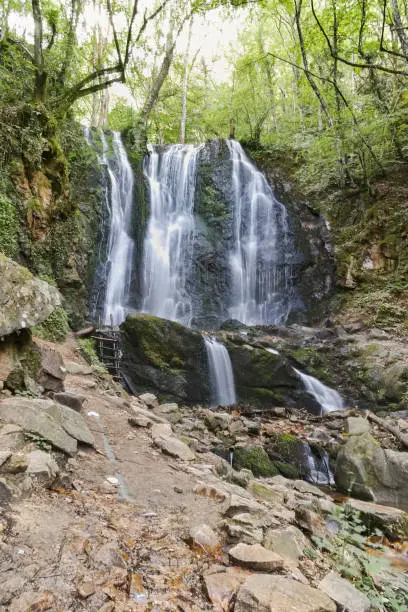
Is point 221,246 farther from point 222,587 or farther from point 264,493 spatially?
point 222,587

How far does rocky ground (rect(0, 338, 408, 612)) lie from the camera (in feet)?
5.35

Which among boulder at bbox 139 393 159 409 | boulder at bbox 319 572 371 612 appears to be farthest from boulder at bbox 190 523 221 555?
boulder at bbox 139 393 159 409

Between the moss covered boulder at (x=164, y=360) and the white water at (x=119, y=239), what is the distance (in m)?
3.07

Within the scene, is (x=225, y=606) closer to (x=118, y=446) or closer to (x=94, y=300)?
(x=118, y=446)

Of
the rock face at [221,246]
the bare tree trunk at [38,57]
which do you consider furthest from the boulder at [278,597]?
the rock face at [221,246]

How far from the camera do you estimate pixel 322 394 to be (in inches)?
386

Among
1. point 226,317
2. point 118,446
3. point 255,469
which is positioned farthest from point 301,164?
point 118,446

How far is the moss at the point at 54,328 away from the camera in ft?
24.0

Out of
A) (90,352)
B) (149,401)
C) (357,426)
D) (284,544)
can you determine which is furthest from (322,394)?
(284,544)

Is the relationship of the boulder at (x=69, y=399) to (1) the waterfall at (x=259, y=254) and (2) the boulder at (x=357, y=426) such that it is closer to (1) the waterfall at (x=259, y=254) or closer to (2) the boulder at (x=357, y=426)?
(2) the boulder at (x=357, y=426)

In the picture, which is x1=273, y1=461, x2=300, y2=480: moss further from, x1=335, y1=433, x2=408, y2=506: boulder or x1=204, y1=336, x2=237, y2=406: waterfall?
x1=204, y1=336, x2=237, y2=406: waterfall

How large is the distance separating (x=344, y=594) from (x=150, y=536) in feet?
3.54

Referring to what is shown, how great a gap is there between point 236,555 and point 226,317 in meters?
12.1

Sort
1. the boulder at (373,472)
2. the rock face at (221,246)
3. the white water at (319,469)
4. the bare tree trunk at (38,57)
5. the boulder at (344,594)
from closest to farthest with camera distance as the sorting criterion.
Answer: the boulder at (344,594) < the boulder at (373,472) < the white water at (319,469) < the bare tree trunk at (38,57) < the rock face at (221,246)
